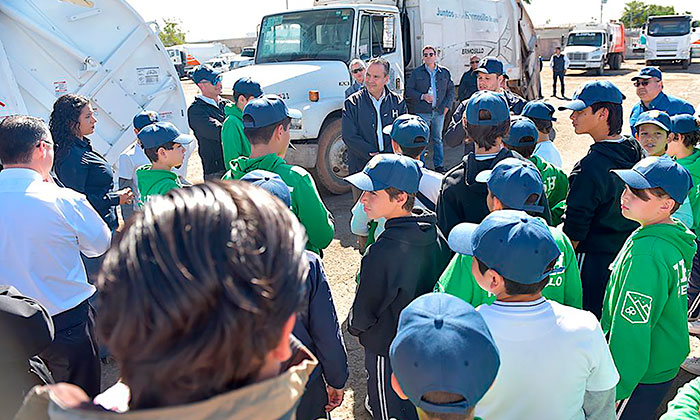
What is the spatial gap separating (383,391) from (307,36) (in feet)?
23.5

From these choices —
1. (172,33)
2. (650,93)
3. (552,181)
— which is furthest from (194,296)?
(172,33)

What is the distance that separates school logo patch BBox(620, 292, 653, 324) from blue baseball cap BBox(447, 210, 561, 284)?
0.58 m

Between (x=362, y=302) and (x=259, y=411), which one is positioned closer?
(x=259, y=411)

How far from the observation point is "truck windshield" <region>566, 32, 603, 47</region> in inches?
1081

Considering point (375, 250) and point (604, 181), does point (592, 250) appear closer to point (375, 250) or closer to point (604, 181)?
point (604, 181)

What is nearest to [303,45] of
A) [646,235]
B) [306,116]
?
[306,116]

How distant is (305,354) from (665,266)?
1.95 metres

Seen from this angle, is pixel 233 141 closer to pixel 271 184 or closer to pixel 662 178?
pixel 271 184

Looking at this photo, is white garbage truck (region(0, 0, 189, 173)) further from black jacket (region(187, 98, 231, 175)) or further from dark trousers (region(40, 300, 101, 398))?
dark trousers (region(40, 300, 101, 398))

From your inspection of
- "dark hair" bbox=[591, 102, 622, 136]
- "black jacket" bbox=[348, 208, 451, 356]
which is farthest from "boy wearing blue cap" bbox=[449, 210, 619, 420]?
"dark hair" bbox=[591, 102, 622, 136]

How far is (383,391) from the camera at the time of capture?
290 cm

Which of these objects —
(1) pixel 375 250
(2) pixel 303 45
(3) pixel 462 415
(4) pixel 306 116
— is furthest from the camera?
(2) pixel 303 45

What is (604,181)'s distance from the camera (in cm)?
319

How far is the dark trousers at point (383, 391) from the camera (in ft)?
9.21
